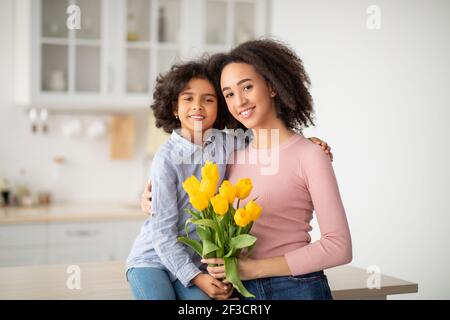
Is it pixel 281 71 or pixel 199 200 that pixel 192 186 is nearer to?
pixel 199 200

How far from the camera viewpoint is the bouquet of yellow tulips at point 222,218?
4.33 ft

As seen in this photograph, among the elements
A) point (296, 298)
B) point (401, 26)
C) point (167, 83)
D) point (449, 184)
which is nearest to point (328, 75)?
point (401, 26)

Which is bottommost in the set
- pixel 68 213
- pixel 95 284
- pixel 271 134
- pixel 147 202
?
pixel 68 213

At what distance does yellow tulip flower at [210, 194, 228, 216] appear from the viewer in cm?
131

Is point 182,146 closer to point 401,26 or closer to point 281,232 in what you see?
point 281,232

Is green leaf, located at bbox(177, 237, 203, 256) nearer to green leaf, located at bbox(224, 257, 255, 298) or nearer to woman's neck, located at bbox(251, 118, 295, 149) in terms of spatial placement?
green leaf, located at bbox(224, 257, 255, 298)

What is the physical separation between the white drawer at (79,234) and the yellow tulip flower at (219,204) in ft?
8.04

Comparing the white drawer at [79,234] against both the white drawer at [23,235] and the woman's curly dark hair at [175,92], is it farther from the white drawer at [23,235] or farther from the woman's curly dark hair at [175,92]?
the woman's curly dark hair at [175,92]

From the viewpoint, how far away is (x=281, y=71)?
1.59 meters

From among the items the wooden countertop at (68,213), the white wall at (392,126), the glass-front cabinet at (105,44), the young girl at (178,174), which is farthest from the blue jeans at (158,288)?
the glass-front cabinet at (105,44)

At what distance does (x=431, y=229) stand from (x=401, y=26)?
93 cm

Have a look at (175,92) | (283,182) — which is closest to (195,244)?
(283,182)

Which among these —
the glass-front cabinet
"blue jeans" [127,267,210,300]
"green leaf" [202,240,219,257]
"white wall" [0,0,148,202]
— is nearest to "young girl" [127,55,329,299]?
"blue jeans" [127,267,210,300]

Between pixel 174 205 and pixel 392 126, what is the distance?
1.63m
